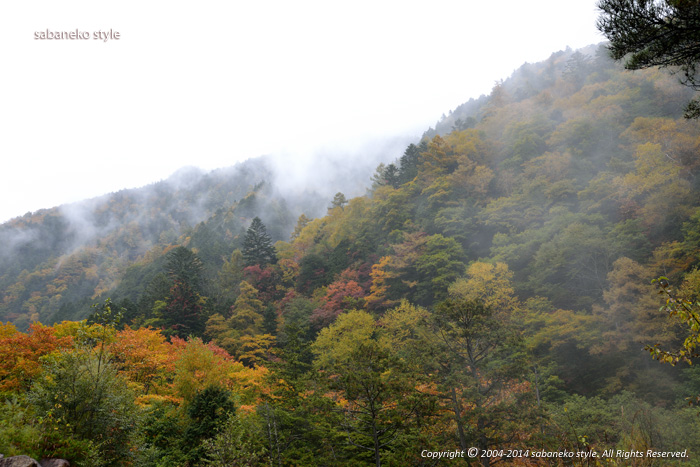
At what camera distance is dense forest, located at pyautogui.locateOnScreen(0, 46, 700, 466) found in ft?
33.7

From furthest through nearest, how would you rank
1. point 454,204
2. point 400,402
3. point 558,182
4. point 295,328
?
1. point 454,204
2. point 558,182
3. point 295,328
4. point 400,402

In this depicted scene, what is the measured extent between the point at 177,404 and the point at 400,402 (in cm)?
1308

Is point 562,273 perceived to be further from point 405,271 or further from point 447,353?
point 447,353

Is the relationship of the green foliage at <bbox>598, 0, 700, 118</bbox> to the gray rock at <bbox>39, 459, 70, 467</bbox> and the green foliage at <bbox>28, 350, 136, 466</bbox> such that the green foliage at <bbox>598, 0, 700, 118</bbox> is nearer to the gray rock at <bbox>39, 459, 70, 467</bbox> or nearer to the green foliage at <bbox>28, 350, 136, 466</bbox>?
the gray rock at <bbox>39, 459, 70, 467</bbox>

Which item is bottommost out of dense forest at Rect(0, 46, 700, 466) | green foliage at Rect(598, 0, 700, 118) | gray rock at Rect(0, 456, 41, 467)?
dense forest at Rect(0, 46, 700, 466)

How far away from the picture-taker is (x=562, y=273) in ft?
85.0

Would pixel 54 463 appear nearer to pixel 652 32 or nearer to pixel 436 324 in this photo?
pixel 436 324

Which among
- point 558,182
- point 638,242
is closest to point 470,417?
point 638,242

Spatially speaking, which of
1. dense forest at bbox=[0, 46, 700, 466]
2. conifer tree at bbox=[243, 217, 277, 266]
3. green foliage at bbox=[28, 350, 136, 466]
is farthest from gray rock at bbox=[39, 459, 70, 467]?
conifer tree at bbox=[243, 217, 277, 266]

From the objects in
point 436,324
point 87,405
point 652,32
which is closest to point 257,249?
point 436,324

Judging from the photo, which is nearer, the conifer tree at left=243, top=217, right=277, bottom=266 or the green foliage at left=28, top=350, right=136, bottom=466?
the green foliage at left=28, top=350, right=136, bottom=466

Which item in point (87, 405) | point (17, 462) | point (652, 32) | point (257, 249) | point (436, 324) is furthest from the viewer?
point (257, 249)

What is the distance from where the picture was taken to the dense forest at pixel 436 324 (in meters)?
10.3

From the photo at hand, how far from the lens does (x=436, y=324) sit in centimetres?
1473
